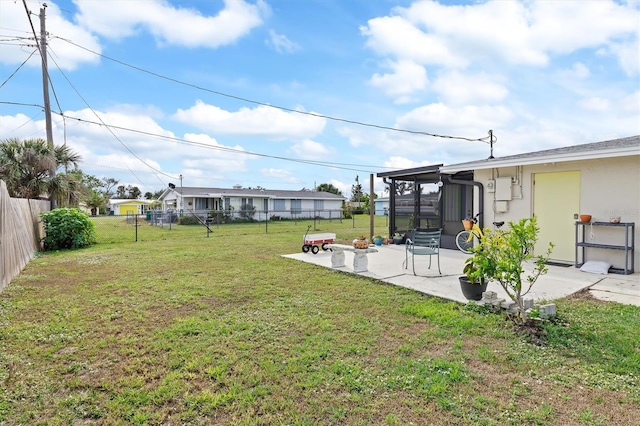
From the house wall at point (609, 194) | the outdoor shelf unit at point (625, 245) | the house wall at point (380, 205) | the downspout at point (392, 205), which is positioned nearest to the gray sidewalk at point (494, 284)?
the outdoor shelf unit at point (625, 245)

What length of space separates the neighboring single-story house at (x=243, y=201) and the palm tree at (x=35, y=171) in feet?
41.3

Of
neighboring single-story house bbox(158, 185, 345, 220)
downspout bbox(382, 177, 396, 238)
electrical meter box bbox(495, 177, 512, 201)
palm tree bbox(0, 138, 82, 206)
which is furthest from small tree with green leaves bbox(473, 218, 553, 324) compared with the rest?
neighboring single-story house bbox(158, 185, 345, 220)

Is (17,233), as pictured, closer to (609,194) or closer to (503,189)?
(503,189)

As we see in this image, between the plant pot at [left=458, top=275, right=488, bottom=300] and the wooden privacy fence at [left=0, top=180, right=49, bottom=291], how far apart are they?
679cm

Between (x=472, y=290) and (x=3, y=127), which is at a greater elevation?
(x=3, y=127)

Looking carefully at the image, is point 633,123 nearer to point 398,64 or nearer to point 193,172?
point 398,64

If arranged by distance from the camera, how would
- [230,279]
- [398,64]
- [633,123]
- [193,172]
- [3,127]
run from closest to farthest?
[230,279] → [633,123] → [398,64] → [3,127] → [193,172]

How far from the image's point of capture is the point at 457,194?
9648 mm

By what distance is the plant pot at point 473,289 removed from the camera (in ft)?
13.8

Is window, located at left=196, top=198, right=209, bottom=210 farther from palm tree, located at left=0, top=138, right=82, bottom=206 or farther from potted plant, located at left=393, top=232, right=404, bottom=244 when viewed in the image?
potted plant, located at left=393, top=232, right=404, bottom=244

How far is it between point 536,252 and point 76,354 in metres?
8.43

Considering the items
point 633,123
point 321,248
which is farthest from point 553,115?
point 321,248

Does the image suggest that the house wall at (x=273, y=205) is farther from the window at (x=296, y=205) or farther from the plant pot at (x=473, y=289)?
the plant pot at (x=473, y=289)

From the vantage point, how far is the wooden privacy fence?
5594 mm
